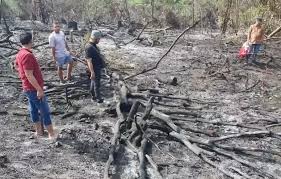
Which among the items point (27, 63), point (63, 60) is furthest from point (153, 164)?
point (63, 60)

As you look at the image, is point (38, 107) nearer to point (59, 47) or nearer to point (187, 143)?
point (187, 143)

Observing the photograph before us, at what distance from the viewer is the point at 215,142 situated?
273 inches

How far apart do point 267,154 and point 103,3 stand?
19091mm

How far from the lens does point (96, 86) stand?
9156 millimetres

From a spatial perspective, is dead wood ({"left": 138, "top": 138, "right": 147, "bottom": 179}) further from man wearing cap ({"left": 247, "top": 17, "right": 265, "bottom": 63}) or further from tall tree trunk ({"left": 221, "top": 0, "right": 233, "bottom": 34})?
tall tree trunk ({"left": 221, "top": 0, "right": 233, "bottom": 34})

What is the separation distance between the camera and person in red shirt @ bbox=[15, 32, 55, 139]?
20.8ft

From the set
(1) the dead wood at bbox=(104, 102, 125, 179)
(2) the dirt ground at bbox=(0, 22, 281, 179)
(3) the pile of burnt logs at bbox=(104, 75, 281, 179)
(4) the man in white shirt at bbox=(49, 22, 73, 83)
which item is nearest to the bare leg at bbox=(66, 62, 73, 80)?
(4) the man in white shirt at bbox=(49, 22, 73, 83)

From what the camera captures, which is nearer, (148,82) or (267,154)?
(267,154)

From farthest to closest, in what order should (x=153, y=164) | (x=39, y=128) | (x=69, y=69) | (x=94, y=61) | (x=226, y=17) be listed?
(x=226, y=17) < (x=69, y=69) < (x=94, y=61) < (x=39, y=128) < (x=153, y=164)

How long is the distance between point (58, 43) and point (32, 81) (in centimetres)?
389

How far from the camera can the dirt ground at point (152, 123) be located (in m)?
6.20

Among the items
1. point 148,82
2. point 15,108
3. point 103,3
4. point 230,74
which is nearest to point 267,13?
point 230,74

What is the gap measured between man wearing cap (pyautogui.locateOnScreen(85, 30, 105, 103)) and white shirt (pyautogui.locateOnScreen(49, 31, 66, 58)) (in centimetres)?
155

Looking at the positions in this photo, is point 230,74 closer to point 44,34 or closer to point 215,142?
point 215,142
